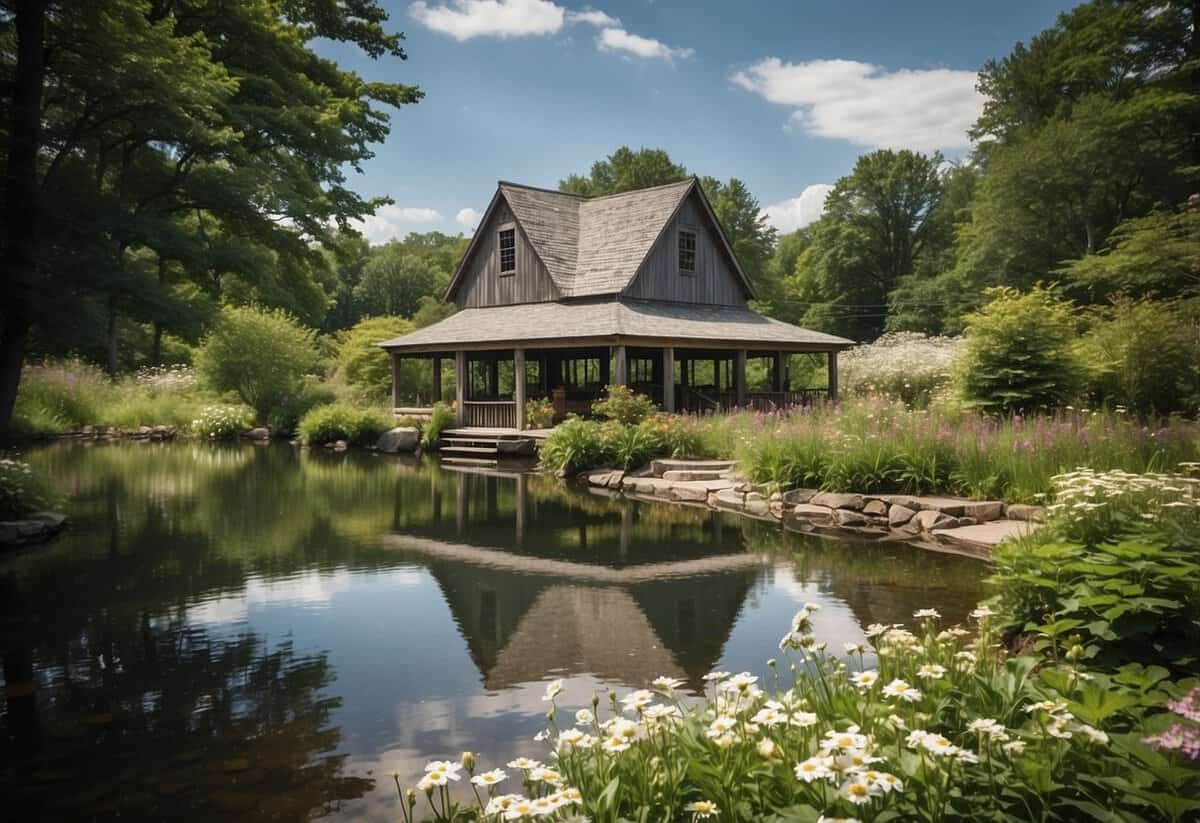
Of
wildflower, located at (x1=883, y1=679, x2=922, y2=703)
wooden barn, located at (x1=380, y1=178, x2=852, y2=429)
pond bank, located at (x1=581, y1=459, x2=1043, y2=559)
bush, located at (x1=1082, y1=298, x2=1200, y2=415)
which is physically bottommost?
pond bank, located at (x1=581, y1=459, x2=1043, y2=559)

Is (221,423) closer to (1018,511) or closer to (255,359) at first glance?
(255,359)

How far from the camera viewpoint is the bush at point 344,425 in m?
26.0

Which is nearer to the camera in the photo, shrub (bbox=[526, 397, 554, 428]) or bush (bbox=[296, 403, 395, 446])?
shrub (bbox=[526, 397, 554, 428])

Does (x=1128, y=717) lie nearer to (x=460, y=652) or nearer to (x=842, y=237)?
(x=460, y=652)

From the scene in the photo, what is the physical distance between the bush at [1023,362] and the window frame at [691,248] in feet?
41.0

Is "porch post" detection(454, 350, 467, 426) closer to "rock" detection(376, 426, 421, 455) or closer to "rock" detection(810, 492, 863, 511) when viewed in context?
"rock" detection(376, 426, 421, 455)

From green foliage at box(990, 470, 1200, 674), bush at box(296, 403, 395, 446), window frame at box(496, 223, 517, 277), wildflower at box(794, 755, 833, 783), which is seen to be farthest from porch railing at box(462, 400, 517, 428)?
wildflower at box(794, 755, 833, 783)

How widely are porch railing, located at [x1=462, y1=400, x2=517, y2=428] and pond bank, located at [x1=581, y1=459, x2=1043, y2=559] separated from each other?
921 centimetres

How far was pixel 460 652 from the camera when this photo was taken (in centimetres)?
629

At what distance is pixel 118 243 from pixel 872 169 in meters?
42.9

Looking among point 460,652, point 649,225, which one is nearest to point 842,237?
point 649,225

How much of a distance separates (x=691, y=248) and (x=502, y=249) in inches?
249

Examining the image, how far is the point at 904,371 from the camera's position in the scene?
26656 millimetres

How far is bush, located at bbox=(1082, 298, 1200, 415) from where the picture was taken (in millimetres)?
16406
